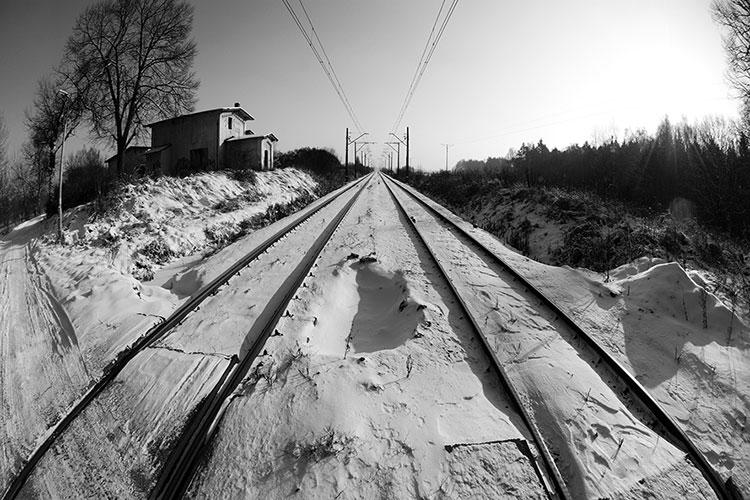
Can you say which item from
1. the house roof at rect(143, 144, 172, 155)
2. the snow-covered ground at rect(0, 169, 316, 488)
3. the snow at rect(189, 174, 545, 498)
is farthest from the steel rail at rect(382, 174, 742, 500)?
the house roof at rect(143, 144, 172, 155)

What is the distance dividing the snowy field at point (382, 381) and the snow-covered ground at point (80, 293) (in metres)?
0.04

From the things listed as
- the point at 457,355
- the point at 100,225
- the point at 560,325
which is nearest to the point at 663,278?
the point at 560,325

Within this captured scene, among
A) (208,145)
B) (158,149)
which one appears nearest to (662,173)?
(208,145)

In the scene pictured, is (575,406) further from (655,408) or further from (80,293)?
(80,293)

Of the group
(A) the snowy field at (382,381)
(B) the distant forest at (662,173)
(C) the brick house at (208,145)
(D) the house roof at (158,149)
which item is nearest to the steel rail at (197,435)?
(A) the snowy field at (382,381)

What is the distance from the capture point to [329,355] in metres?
3.90

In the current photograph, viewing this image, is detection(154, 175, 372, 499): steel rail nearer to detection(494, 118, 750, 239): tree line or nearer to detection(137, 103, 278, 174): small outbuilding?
detection(494, 118, 750, 239): tree line

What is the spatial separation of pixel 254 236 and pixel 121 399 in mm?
6795

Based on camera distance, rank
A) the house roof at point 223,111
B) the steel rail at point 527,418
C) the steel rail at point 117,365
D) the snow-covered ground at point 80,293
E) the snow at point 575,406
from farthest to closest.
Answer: the house roof at point 223,111 < the snow-covered ground at point 80,293 < the steel rail at point 117,365 < the snow at point 575,406 < the steel rail at point 527,418

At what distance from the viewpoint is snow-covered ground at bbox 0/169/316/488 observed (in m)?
3.43

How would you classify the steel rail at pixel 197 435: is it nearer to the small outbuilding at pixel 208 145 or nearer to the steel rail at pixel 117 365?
the steel rail at pixel 117 365

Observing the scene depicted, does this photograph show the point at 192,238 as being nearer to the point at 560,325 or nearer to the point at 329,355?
the point at 329,355

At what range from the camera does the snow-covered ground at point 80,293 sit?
3.43 metres

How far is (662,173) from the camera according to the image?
83.5ft
